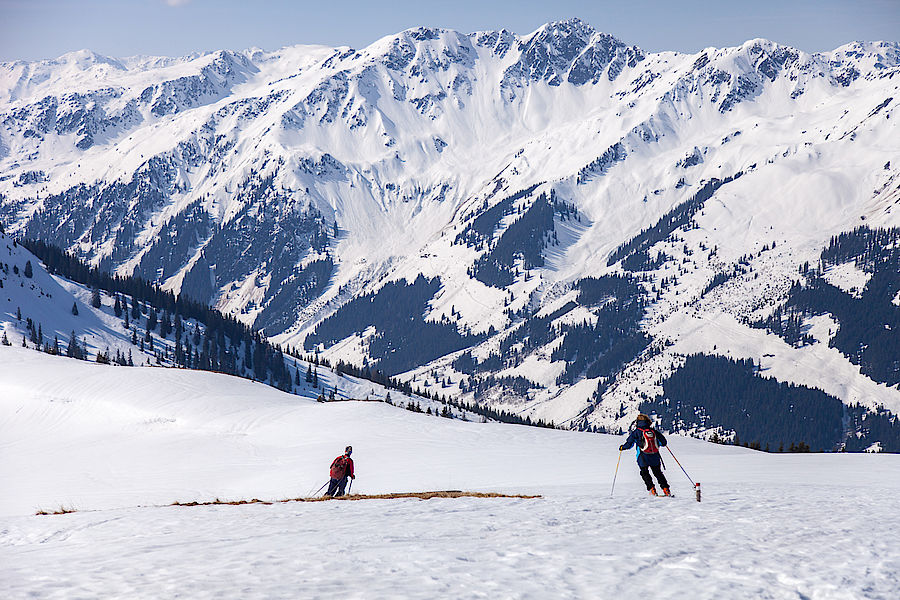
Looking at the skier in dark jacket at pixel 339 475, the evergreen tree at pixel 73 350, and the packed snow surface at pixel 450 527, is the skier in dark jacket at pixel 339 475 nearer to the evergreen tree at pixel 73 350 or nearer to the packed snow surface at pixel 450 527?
the packed snow surface at pixel 450 527

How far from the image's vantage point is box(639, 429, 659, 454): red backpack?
27.0m

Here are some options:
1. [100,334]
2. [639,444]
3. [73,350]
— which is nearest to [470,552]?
[639,444]

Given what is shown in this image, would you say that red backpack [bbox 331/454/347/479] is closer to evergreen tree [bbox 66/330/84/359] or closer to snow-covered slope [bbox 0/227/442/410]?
snow-covered slope [bbox 0/227/442/410]

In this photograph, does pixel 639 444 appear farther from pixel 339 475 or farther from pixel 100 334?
pixel 100 334

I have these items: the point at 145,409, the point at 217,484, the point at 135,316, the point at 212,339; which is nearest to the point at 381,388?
the point at 212,339

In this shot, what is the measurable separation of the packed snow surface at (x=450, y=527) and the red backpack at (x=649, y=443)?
1790 millimetres

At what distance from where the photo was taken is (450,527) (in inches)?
759

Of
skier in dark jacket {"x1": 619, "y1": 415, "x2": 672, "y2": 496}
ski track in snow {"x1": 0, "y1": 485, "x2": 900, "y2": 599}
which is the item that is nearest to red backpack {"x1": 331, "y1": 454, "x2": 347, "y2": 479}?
ski track in snow {"x1": 0, "y1": 485, "x2": 900, "y2": 599}

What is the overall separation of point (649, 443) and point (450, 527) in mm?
10645

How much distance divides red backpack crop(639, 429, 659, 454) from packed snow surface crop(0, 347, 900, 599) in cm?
179

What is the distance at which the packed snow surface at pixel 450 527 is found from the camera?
13445 millimetres

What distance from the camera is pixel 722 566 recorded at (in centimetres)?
1462

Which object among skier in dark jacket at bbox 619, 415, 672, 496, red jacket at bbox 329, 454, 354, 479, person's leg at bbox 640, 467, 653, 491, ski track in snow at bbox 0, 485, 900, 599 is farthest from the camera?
red jacket at bbox 329, 454, 354, 479

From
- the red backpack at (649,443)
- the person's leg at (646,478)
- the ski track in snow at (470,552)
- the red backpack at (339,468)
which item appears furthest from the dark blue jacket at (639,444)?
the red backpack at (339,468)
